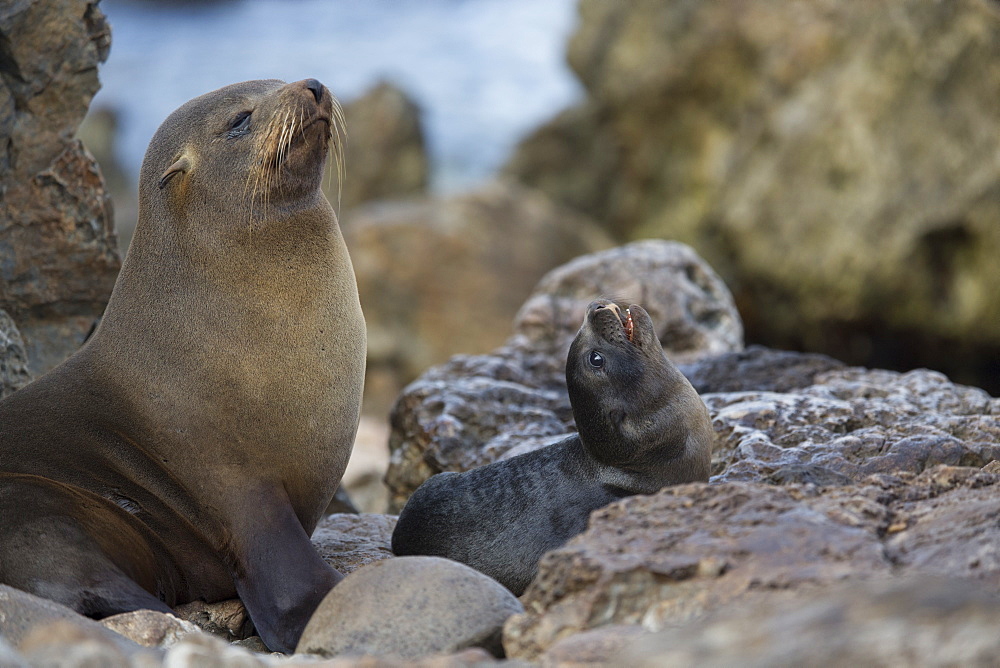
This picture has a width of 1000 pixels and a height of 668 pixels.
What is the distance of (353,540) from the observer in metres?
5.89

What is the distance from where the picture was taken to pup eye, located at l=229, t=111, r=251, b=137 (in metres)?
5.25

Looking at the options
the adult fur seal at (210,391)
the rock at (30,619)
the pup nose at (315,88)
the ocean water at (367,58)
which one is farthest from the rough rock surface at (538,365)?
the ocean water at (367,58)

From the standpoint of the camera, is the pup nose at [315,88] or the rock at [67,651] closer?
the rock at [67,651]

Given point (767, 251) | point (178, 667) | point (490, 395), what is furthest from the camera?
point (767, 251)

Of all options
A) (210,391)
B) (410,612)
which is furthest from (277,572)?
(410,612)

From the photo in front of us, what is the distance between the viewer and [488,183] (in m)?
17.5

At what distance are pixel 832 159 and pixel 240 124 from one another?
10.2 metres

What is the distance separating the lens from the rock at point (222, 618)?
16.3ft

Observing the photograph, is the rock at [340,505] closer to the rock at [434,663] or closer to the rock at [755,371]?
the rock at [755,371]

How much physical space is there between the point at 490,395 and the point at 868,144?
8.21 meters

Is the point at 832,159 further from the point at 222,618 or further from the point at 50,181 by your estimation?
the point at 222,618

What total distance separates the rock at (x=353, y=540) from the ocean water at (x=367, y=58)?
815 inches

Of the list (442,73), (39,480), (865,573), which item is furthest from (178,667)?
(442,73)

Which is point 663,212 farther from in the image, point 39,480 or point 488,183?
point 39,480
